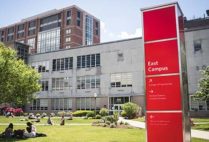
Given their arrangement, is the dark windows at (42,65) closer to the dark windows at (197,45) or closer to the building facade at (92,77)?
the building facade at (92,77)

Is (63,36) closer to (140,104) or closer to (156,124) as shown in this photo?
(140,104)

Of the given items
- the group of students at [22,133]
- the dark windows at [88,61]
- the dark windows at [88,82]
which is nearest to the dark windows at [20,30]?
the dark windows at [88,61]

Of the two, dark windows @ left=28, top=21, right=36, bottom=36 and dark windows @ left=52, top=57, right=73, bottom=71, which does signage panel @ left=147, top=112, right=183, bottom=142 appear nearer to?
dark windows @ left=52, top=57, right=73, bottom=71

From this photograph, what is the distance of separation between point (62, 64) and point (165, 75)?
171 ft


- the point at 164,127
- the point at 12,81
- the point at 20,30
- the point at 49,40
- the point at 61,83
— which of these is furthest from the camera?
the point at 20,30

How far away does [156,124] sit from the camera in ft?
22.0

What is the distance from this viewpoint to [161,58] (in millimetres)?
6824

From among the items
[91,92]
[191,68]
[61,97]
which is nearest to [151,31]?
[191,68]

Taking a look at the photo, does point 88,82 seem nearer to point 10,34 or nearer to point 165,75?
point 165,75


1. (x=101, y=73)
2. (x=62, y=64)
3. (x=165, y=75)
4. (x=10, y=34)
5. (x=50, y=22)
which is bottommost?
(x=165, y=75)

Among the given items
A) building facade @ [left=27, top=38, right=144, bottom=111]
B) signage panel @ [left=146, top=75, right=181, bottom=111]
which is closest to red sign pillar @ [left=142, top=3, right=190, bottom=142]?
signage panel @ [left=146, top=75, right=181, bottom=111]

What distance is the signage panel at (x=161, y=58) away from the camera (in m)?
6.62

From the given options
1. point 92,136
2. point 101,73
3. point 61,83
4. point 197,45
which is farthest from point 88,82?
point 92,136

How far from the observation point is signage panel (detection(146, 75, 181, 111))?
6.46 m
